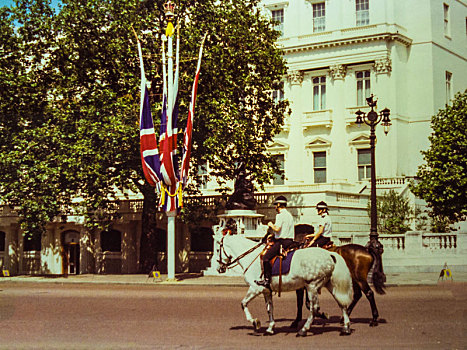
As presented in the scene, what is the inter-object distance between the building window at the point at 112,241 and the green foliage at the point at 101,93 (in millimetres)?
10713

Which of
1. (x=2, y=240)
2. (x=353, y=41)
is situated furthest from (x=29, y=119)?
(x=353, y=41)

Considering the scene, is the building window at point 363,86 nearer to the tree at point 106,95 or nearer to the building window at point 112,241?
the tree at point 106,95

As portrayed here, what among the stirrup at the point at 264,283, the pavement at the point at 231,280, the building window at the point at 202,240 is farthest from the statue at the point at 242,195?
the stirrup at the point at 264,283

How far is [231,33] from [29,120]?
450 inches

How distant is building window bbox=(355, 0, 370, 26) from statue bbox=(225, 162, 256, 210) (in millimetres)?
18839

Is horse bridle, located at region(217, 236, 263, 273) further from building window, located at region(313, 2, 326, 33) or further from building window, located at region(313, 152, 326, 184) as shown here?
building window, located at region(313, 2, 326, 33)

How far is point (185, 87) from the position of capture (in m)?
35.1

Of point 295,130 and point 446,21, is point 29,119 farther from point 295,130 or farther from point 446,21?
point 446,21

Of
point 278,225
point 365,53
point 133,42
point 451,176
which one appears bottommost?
point 278,225

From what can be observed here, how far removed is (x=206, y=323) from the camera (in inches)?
599

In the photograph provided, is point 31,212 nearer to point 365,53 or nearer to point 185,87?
point 185,87

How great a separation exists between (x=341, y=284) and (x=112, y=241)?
36057mm

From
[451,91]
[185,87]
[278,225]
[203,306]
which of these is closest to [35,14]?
[185,87]

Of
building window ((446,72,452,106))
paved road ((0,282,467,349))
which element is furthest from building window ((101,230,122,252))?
building window ((446,72,452,106))
